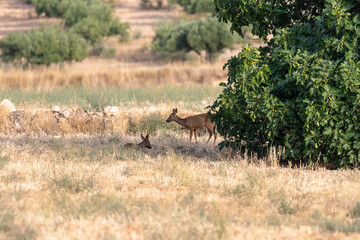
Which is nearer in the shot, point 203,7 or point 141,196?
point 141,196

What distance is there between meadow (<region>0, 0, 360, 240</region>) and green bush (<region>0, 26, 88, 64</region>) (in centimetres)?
2341

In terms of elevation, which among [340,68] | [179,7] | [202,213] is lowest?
[179,7]

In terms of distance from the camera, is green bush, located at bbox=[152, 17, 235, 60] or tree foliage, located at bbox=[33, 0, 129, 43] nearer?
green bush, located at bbox=[152, 17, 235, 60]

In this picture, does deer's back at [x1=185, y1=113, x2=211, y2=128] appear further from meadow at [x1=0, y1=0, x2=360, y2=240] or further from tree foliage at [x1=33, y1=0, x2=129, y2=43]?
tree foliage at [x1=33, y1=0, x2=129, y2=43]

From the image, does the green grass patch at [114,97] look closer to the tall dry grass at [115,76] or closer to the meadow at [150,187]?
the meadow at [150,187]

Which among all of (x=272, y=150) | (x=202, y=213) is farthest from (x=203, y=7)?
(x=202, y=213)

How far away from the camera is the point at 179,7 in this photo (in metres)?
64.8

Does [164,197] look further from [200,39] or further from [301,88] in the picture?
[200,39]

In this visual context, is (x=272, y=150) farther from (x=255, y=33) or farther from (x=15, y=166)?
(x=15, y=166)

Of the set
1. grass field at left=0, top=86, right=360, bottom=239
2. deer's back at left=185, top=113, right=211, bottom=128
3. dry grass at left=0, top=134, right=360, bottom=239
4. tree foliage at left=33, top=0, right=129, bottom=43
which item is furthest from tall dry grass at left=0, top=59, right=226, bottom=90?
dry grass at left=0, top=134, right=360, bottom=239

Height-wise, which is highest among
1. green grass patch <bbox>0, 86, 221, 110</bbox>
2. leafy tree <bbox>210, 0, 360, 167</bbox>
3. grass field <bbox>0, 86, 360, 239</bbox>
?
leafy tree <bbox>210, 0, 360, 167</bbox>

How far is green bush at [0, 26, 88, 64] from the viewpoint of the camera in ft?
126

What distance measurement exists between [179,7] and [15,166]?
56.2 metres

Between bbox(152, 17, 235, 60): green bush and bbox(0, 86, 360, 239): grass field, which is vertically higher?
bbox(0, 86, 360, 239): grass field
